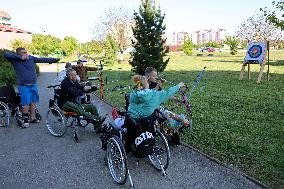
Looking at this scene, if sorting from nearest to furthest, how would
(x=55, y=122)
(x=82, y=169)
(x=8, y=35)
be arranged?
(x=82, y=169) < (x=55, y=122) < (x=8, y=35)

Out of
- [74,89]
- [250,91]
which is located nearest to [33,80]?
[74,89]

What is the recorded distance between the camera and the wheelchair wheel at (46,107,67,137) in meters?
6.62

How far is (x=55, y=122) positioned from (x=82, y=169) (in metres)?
2.60

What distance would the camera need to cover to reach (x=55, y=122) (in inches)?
283

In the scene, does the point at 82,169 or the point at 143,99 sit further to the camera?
the point at 82,169

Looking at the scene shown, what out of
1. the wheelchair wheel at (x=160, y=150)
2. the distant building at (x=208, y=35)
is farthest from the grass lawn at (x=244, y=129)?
the distant building at (x=208, y=35)

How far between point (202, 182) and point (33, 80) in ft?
17.2

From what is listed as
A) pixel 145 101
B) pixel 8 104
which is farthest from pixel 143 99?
pixel 8 104

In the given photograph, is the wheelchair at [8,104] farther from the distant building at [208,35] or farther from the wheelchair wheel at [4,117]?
the distant building at [208,35]

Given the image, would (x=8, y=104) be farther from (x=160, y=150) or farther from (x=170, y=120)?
(x=160, y=150)

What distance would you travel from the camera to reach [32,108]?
25.5ft

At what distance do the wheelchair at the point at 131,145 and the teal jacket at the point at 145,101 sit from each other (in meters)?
0.11

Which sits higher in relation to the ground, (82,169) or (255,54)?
(255,54)

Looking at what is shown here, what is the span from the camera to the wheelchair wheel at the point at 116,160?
412cm
